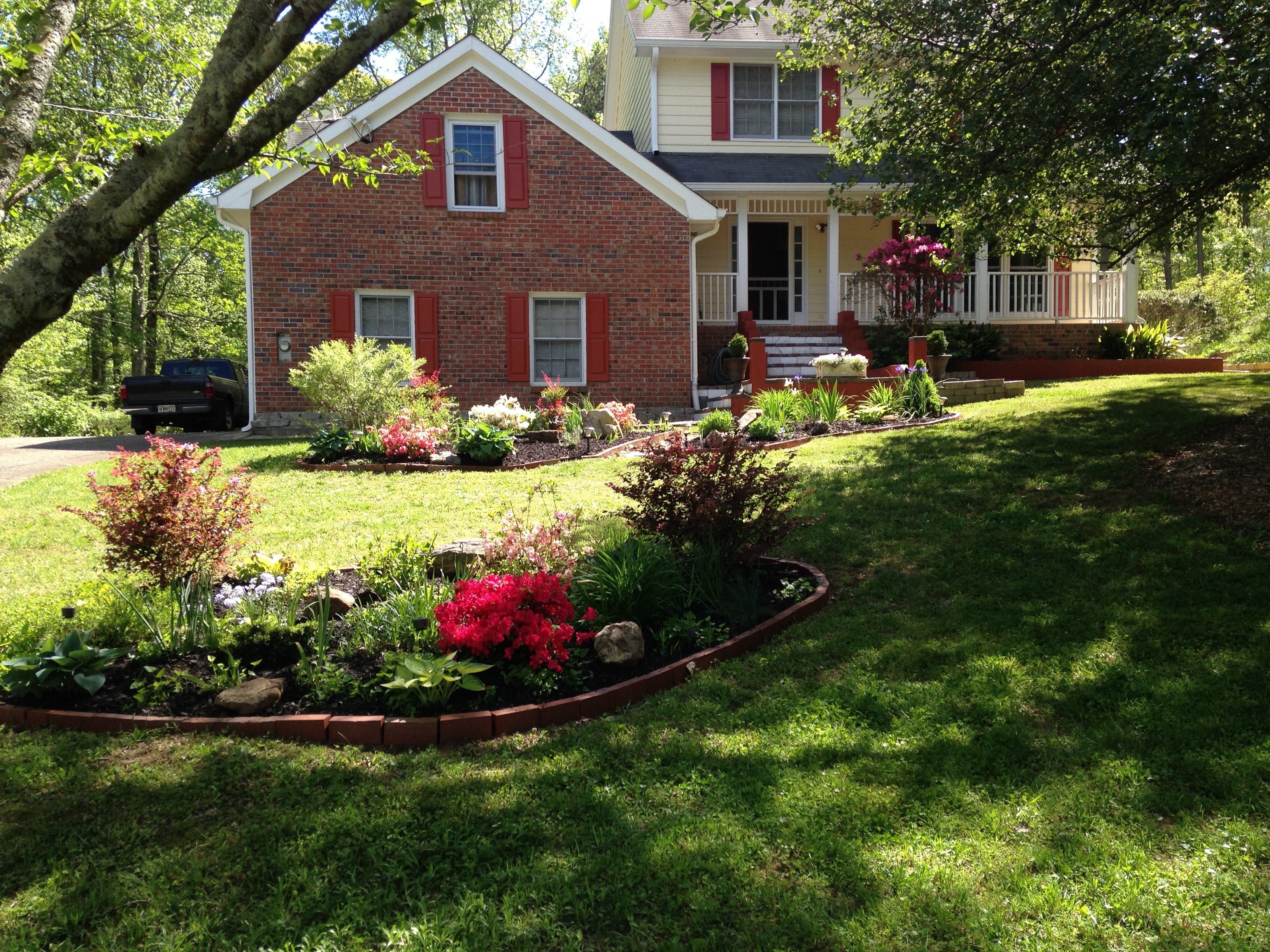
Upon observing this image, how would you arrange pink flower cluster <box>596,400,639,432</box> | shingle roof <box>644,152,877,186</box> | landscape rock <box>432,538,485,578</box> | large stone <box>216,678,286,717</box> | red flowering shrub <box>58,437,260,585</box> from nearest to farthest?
large stone <box>216,678,286,717</box> → red flowering shrub <box>58,437,260,585</box> → landscape rock <box>432,538,485,578</box> → pink flower cluster <box>596,400,639,432</box> → shingle roof <box>644,152,877,186</box>

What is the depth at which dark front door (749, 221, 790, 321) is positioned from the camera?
1827 cm

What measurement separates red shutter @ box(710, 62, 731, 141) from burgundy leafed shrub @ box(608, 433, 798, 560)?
13.9m

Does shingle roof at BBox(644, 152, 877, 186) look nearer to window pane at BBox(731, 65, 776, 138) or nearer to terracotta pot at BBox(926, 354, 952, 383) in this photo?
window pane at BBox(731, 65, 776, 138)

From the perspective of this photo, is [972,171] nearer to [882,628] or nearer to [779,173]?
[882,628]

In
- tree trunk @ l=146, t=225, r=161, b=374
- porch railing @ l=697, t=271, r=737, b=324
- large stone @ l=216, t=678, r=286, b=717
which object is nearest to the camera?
large stone @ l=216, t=678, r=286, b=717

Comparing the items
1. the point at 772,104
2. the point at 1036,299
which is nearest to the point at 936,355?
the point at 1036,299

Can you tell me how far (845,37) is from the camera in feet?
30.5

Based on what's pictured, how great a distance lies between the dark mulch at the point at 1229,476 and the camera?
5426mm

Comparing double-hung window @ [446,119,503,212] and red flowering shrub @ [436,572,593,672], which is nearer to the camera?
red flowering shrub @ [436,572,593,672]

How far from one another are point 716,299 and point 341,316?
6803 mm

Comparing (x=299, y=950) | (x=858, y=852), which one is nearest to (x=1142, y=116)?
(x=858, y=852)

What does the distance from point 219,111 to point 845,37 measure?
7.64 m

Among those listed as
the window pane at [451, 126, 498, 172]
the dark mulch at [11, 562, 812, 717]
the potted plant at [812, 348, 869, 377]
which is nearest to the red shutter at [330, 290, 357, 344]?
the window pane at [451, 126, 498, 172]

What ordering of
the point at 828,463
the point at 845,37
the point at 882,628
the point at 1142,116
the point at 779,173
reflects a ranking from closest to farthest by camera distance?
the point at 882,628 → the point at 1142,116 → the point at 828,463 → the point at 845,37 → the point at 779,173
